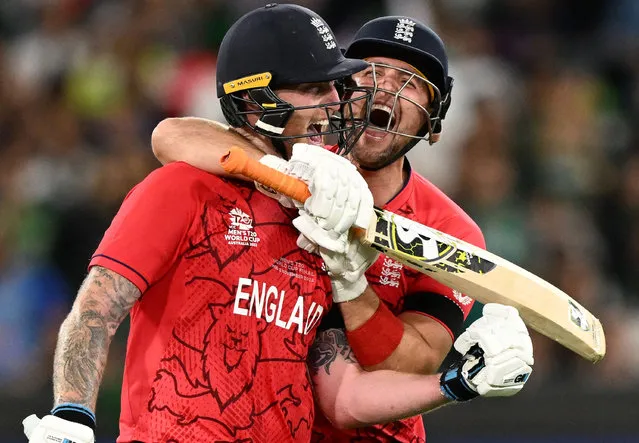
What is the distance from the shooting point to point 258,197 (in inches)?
140

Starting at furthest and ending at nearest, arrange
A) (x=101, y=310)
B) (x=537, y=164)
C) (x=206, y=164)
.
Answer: (x=537, y=164) < (x=206, y=164) < (x=101, y=310)

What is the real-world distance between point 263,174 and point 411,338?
2.94ft

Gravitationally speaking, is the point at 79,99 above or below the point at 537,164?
below

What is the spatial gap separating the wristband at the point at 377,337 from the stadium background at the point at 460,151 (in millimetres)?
2361

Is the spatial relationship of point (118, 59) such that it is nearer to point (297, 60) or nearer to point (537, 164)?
point (537, 164)

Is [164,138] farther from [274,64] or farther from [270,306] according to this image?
[270,306]

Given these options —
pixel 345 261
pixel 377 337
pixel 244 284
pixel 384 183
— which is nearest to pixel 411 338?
pixel 377 337

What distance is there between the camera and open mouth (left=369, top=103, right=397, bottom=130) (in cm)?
415

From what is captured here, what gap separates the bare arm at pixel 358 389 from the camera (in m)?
3.79

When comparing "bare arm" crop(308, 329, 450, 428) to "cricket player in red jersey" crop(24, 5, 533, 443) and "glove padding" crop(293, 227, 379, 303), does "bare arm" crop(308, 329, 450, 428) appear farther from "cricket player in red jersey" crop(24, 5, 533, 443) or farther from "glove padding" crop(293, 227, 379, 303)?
"glove padding" crop(293, 227, 379, 303)

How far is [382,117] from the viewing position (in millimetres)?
4195

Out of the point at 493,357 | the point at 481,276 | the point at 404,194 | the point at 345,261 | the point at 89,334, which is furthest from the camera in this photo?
the point at 404,194

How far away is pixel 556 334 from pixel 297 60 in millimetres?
1182

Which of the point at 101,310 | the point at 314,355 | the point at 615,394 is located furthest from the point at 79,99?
the point at 101,310
